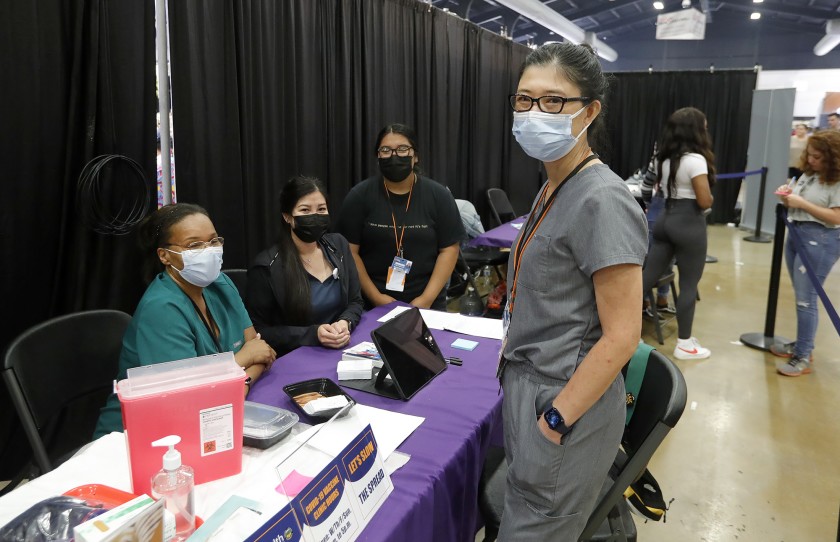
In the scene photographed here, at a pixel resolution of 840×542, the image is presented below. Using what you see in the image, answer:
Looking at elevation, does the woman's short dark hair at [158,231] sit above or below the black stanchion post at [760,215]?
above

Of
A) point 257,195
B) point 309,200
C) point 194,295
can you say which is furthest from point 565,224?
point 257,195

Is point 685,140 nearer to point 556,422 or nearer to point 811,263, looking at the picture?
point 811,263

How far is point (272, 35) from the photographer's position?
3070 millimetres

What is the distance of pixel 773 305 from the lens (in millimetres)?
3922

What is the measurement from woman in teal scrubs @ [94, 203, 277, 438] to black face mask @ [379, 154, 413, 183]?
96cm

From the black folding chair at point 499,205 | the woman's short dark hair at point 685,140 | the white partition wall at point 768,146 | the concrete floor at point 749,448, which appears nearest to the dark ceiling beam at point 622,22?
the white partition wall at point 768,146

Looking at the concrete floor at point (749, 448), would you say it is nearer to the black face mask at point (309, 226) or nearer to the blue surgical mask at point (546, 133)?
the black face mask at point (309, 226)

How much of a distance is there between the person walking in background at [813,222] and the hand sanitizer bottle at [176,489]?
11.3 feet

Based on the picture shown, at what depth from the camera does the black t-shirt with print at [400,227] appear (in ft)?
8.43

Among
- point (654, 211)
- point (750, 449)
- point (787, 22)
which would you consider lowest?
point (750, 449)

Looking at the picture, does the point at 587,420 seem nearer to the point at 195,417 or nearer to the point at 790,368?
the point at 195,417

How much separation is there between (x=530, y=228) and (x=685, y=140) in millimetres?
2709

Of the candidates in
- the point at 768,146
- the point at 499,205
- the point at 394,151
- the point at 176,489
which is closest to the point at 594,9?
the point at 768,146

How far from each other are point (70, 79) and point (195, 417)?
174 centimetres
